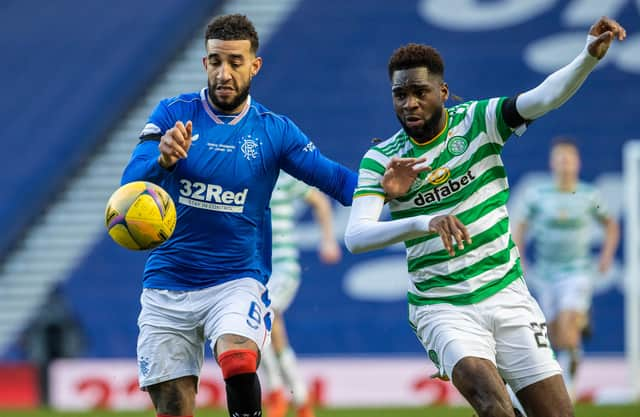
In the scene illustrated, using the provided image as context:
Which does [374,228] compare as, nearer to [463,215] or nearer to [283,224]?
[463,215]

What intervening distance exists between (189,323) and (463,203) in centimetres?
148

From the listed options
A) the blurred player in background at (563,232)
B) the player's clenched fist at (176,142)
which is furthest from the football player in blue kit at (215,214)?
the blurred player in background at (563,232)

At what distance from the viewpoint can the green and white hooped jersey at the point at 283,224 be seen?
981 cm

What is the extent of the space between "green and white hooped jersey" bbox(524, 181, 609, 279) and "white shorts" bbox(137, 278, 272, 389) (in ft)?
19.3

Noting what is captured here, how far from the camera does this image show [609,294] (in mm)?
13969

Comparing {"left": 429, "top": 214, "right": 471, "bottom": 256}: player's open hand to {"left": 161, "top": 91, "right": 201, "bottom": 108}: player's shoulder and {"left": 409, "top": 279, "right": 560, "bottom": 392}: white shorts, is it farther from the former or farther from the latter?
{"left": 161, "top": 91, "right": 201, "bottom": 108}: player's shoulder

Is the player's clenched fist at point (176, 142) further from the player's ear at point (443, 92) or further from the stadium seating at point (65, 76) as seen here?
the stadium seating at point (65, 76)

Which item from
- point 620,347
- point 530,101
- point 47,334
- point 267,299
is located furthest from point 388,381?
point 530,101

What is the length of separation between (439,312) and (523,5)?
983 centimetres

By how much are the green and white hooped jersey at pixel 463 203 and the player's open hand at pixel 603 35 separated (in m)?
0.54

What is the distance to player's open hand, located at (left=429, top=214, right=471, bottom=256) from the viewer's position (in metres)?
5.27

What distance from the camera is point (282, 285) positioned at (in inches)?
383

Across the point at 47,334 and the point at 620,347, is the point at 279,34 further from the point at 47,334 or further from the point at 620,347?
the point at 620,347

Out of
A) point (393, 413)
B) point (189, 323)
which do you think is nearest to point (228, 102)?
point (189, 323)
